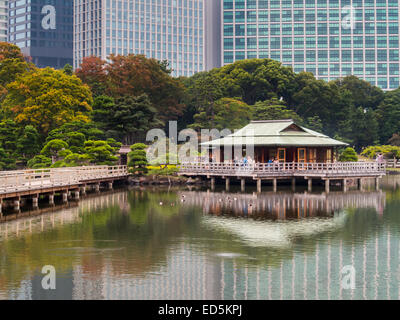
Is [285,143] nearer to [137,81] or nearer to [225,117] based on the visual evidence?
[225,117]

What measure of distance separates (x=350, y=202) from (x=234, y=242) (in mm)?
18489

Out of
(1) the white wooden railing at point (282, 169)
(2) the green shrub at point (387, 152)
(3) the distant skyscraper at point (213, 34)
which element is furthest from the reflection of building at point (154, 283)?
(3) the distant skyscraper at point (213, 34)

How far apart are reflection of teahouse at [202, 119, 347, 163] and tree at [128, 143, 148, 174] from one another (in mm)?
6730

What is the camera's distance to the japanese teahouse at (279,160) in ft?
178

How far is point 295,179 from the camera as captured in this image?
58531 mm

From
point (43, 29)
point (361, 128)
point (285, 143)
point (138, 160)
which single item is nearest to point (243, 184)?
point (285, 143)

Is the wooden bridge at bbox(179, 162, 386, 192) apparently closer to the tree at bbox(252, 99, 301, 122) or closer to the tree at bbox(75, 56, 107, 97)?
the tree at bbox(252, 99, 301, 122)

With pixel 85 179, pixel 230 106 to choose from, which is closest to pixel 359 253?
pixel 85 179

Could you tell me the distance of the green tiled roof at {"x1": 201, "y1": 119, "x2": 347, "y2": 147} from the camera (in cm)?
5750

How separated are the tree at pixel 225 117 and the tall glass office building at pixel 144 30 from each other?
84.4 m

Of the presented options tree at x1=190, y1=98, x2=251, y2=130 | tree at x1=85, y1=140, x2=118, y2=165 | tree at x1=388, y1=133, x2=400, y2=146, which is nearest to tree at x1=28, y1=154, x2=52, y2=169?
tree at x1=85, y1=140, x2=118, y2=165

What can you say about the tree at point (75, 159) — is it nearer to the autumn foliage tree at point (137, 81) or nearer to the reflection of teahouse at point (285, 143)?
the reflection of teahouse at point (285, 143)

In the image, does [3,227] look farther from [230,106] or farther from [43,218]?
[230,106]

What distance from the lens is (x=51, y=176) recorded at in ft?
148
